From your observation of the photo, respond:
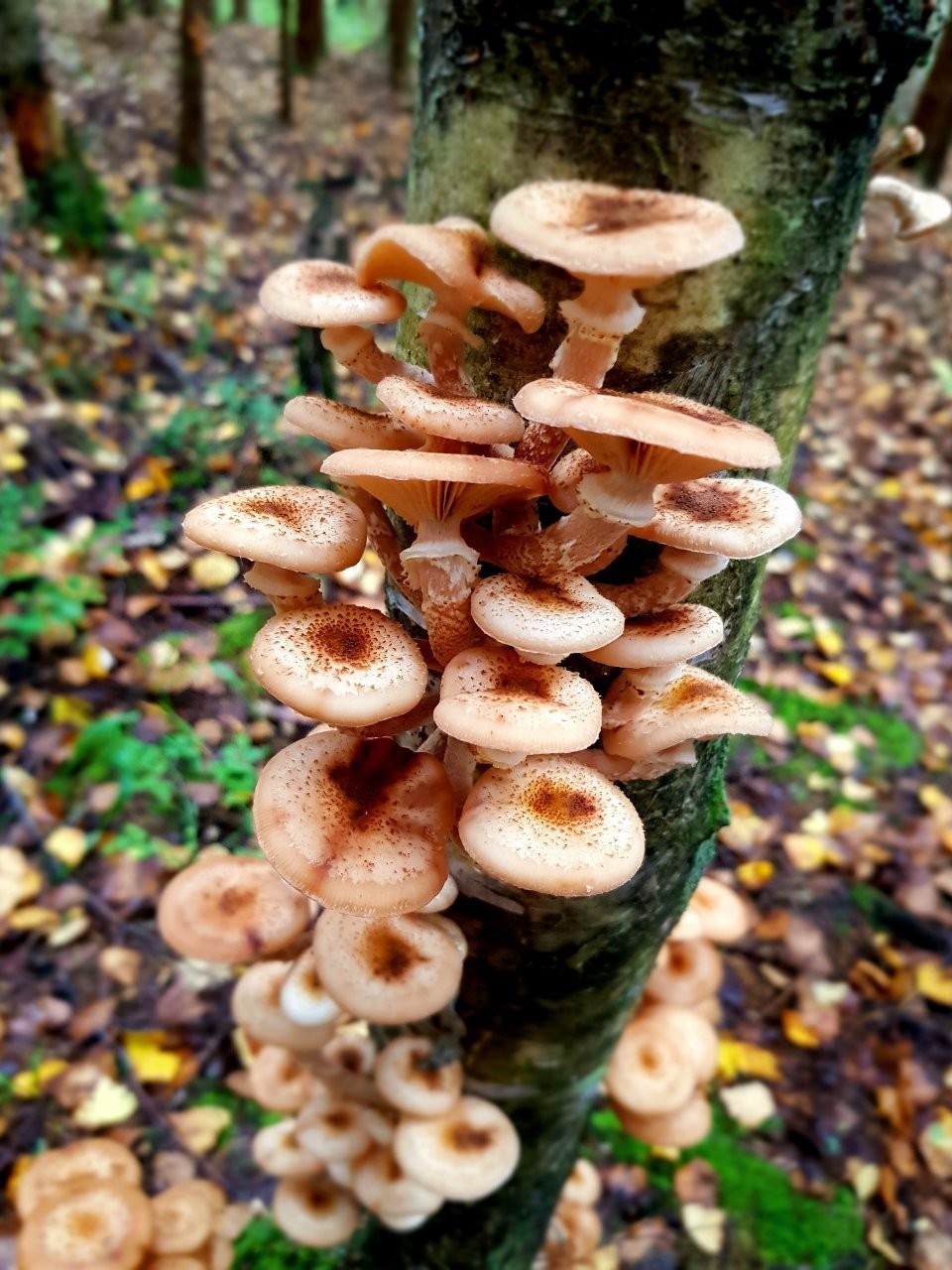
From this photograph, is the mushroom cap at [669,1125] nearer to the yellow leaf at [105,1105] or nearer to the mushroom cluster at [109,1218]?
the mushroom cluster at [109,1218]

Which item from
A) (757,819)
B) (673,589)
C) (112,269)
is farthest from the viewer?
(112,269)

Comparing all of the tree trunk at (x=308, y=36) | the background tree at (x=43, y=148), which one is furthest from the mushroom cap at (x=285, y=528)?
the tree trunk at (x=308, y=36)

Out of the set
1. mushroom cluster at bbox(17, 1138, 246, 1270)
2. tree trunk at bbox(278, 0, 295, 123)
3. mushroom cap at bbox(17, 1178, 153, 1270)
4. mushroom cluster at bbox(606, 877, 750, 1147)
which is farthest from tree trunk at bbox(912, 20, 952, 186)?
mushroom cap at bbox(17, 1178, 153, 1270)

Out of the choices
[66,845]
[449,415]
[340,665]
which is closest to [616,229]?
[449,415]

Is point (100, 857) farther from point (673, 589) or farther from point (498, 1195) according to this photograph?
point (673, 589)

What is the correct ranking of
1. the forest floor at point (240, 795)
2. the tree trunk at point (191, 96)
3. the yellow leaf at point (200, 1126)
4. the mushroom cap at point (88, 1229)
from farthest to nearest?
the tree trunk at point (191, 96) < the forest floor at point (240, 795) < the yellow leaf at point (200, 1126) < the mushroom cap at point (88, 1229)

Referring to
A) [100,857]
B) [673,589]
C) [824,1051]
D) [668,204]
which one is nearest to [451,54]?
[668,204]

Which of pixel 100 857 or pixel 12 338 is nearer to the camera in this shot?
pixel 100 857
